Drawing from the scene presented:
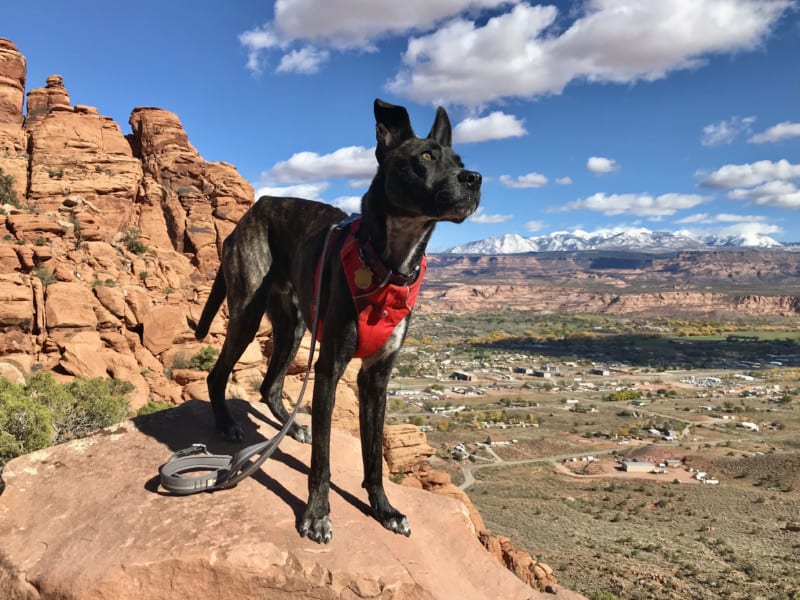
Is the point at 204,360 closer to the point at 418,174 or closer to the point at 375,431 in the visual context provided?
the point at 375,431

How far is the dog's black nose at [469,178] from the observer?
3468 mm

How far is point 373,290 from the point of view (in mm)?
3891

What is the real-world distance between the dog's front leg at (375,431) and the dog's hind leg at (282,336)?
1361 millimetres

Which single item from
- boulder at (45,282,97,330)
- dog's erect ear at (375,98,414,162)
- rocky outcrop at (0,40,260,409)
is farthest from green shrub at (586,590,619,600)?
boulder at (45,282,97,330)

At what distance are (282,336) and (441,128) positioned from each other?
273 cm

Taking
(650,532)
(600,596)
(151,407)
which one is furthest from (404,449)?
(650,532)

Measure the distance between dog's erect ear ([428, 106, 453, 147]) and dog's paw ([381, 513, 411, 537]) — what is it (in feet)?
9.37

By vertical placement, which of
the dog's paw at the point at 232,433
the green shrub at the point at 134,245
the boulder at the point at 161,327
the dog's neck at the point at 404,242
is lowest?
the boulder at the point at 161,327

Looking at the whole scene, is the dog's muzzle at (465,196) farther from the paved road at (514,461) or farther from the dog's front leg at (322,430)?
the paved road at (514,461)

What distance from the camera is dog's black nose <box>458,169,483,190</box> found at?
11.4 ft

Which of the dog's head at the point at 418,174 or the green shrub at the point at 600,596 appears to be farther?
the green shrub at the point at 600,596

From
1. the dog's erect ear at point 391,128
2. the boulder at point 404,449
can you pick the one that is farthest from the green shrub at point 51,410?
the dog's erect ear at point 391,128

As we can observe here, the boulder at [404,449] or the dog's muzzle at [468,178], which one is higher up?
the dog's muzzle at [468,178]

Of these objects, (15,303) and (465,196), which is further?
(15,303)
